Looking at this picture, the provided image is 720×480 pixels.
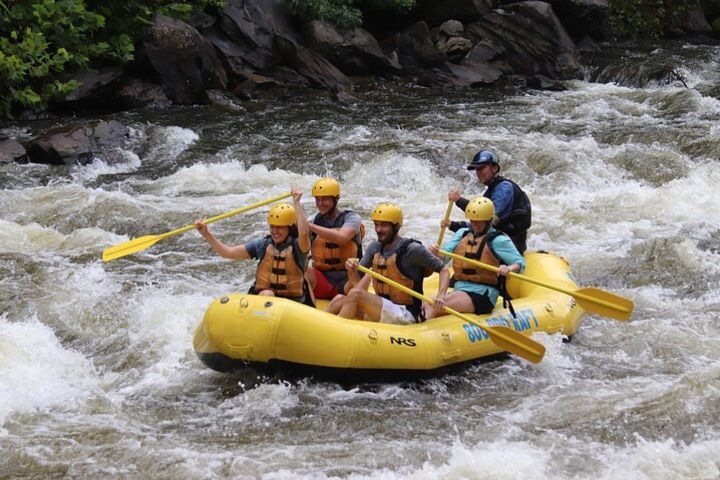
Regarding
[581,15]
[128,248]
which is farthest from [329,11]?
[128,248]

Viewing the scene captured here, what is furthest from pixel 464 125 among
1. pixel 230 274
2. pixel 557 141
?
pixel 230 274

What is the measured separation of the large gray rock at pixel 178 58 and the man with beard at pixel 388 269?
29.0ft

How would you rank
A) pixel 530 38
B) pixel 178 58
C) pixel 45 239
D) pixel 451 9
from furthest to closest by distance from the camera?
pixel 451 9 < pixel 530 38 < pixel 178 58 < pixel 45 239

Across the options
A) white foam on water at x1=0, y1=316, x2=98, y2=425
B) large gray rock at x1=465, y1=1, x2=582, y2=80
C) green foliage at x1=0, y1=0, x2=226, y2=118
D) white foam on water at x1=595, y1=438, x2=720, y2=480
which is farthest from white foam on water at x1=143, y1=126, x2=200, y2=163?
white foam on water at x1=595, y1=438, x2=720, y2=480

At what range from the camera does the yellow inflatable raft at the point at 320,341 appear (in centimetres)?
535

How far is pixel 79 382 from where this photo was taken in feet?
18.8

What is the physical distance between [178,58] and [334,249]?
27.8 feet

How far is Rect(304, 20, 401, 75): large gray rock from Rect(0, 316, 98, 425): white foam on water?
10195 mm

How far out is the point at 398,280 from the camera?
19.1ft

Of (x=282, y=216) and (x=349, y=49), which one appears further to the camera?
(x=349, y=49)

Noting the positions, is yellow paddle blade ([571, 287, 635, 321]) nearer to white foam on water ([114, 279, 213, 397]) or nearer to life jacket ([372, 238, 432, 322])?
life jacket ([372, 238, 432, 322])

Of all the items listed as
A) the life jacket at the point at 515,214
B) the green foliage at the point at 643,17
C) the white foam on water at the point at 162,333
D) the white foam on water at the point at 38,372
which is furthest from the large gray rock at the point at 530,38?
the white foam on water at the point at 38,372

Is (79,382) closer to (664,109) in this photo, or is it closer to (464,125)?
(464,125)

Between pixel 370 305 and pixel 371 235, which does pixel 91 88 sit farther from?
pixel 370 305
